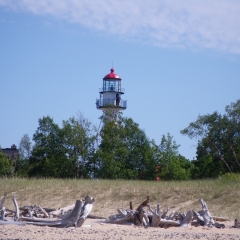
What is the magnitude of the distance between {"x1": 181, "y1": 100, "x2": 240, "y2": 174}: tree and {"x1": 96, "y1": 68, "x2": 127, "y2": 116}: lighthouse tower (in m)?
6.22

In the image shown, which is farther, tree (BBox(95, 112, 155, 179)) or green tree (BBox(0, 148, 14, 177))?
green tree (BBox(0, 148, 14, 177))

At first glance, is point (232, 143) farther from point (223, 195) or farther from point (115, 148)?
point (223, 195)

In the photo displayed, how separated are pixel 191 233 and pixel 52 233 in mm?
3174

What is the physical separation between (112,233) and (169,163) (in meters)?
29.9

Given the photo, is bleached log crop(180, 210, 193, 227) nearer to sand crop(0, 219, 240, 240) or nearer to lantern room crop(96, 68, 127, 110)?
sand crop(0, 219, 240, 240)

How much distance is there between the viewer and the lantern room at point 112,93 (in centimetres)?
4456

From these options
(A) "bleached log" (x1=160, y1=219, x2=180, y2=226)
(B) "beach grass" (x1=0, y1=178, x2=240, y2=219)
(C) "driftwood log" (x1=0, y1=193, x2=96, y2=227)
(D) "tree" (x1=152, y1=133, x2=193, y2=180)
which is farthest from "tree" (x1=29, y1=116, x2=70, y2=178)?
(A) "bleached log" (x1=160, y1=219, x2=180, y2=226)

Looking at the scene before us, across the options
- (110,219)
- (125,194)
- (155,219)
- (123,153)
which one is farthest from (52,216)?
(123,153)

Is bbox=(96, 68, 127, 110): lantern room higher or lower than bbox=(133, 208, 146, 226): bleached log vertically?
higher

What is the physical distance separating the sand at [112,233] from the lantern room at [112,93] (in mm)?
31036

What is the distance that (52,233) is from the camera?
11945 millimetres

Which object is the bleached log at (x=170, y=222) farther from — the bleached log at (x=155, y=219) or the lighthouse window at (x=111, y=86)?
the lighthouse window at (x=111, y=86)

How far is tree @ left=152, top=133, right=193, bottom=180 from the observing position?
4075cm

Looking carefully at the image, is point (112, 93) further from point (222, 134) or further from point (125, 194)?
point (125, 194)
